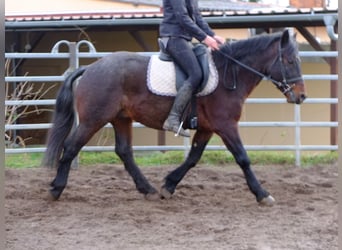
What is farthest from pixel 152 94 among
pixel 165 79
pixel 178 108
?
pixel 178 108

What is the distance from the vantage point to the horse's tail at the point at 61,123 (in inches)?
243

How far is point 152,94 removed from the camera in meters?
6.03

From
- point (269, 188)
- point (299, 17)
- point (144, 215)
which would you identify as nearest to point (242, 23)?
point (299, 17)

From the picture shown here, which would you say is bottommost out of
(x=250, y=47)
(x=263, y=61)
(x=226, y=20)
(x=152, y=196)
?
(x=152, y=196)

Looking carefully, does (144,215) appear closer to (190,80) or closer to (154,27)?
(190,80)

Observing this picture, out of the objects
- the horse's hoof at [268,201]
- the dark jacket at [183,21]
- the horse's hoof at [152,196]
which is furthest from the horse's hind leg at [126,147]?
the horse's hoof at [268,201]

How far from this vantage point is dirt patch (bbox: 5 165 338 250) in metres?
4.49

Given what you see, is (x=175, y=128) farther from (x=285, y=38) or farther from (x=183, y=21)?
(x=285, y=38)

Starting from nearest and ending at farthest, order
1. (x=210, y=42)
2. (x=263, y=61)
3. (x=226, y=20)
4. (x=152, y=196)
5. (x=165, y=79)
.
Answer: (x=210, y=42) < (x=165, y=79) < (x=263, y=61) < (x=152, y=196) < (x=226, y=20)

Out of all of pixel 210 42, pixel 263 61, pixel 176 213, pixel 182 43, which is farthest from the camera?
pixel 263 61

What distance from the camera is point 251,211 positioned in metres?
5.67

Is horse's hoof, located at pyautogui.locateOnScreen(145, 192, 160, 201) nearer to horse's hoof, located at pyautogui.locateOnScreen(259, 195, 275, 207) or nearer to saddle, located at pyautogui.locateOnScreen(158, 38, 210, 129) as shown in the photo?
saddle, located at pyautogui.locateOnScreen(158, 38, 210, 129)

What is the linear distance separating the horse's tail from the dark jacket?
1044 mm

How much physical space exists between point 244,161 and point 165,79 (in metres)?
1.10
